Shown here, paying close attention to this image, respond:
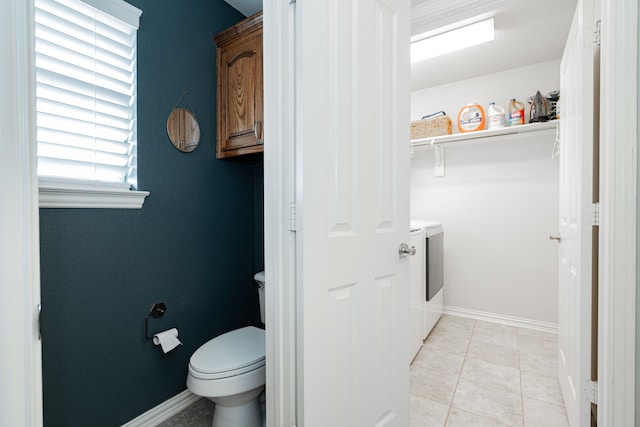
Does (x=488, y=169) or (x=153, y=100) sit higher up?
(x=153, y=100)

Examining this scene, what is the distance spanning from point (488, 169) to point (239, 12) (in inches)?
101

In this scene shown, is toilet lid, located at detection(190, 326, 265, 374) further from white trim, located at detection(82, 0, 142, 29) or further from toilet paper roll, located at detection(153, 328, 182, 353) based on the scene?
white trim, located at detection(82, 0, 142, 29)

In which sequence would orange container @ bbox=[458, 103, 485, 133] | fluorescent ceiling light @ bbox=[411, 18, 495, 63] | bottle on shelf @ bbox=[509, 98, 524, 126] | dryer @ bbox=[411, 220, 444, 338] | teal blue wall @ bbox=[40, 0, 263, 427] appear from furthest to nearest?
orange container @ bbox=[458, 103, 485, 133] < bottle on shelf @ bbox=[509, 98, 524, 126] < dryer @ bbox=[411, 220, 444, 338] < fluorescent ceiling light @ bbox=[411, 18, 495, 63] < teal blue wall @ bbox=[40, 0, 263, 427]

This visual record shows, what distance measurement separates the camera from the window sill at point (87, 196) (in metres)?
1.21

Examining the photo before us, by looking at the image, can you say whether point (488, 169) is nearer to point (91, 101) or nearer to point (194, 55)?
point (194, 55)

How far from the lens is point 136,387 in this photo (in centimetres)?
150

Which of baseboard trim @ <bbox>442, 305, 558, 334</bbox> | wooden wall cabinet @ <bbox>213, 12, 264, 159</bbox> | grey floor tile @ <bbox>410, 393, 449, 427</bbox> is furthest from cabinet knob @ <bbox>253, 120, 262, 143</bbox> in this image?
baseboard trim @ <bbox>442, 305, 558, 334</bbox>

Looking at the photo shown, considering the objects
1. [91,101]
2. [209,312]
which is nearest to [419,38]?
[91,101]

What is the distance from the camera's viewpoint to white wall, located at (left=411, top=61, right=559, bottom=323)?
265 cm

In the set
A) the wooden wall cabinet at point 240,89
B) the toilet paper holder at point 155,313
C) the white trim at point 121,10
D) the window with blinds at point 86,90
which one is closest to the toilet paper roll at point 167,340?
the toilet paper holder at point 155,313

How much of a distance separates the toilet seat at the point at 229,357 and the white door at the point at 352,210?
1.56 feet

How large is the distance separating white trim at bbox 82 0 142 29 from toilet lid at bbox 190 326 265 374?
1682 millimetres

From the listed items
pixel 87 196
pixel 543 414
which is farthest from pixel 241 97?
pixel 543 414

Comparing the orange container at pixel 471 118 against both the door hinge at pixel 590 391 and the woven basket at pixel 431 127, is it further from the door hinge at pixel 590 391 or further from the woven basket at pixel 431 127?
the door hinge at pixel 590 391
